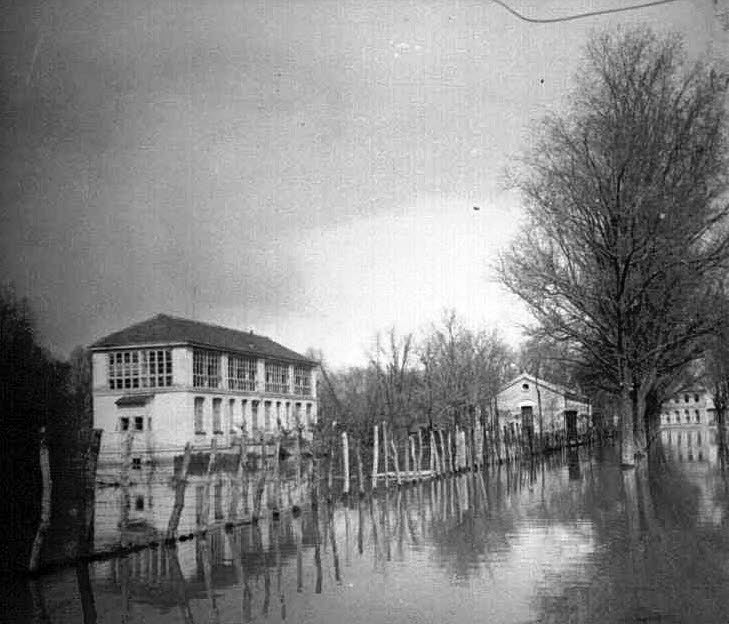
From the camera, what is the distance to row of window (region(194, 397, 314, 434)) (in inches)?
752

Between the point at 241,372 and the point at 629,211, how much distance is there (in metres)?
12.3

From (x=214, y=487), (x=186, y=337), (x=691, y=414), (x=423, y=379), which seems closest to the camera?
(x=186, y=337)

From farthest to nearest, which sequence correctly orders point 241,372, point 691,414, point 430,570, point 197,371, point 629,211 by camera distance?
point 691,414
point 629,211
point 241,372
point 197,371
point 430,570

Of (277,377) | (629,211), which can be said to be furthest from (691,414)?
(277,377)

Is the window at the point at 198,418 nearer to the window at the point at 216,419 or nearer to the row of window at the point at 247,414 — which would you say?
the row of window at the point at 247,414

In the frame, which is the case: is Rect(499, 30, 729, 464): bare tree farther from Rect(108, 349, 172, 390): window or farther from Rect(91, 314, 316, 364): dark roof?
Rect(108, 349, 172, 390): window

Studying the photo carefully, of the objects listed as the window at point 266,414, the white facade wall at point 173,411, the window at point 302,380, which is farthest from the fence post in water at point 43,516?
the window at point 302,380

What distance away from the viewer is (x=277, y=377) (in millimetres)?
25062

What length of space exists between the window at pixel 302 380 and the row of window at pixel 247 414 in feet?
1.50

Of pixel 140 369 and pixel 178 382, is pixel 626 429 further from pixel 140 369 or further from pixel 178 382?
pixel 140 369

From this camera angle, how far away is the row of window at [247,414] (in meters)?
19.1

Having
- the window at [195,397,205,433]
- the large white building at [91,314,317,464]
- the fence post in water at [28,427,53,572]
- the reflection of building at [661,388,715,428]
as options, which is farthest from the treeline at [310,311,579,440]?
the reflection of building at [661,388,715,428]

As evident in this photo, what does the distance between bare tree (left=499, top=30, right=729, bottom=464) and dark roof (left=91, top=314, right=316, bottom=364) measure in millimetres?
9306

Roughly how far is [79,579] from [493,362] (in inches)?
1888
